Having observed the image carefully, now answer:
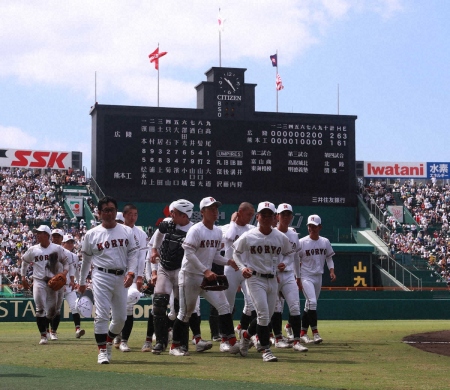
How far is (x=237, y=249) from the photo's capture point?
39.2 ft

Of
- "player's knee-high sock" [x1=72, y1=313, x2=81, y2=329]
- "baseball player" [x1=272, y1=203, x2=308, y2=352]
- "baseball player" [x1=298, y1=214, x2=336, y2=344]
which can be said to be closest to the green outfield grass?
"baseball player" [x1=272, y1=203, x2=308, y2=352]

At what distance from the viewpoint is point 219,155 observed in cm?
3925

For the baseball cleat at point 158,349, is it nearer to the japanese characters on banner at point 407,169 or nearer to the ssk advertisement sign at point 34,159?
the ssk advertisement sign at point 34,159

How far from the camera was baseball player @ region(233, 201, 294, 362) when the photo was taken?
39.0ft

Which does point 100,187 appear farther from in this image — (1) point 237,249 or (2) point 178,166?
(1) point 237,249

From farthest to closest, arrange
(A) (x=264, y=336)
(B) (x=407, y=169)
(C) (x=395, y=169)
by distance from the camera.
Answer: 1. (B) (x=407, y=169)
2. (C) (x=395, y=169)
3. (A) (x=264, y=336)

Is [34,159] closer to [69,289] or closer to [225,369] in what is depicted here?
[69,289]

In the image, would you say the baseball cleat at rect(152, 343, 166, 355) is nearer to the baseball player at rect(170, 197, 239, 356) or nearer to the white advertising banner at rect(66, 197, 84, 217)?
the baseball player at rect(170, 197, 239, 356)

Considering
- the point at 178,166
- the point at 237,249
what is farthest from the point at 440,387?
the point at 178,166

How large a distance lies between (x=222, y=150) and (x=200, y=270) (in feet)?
89.2

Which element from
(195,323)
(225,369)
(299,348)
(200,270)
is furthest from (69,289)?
(225,369)

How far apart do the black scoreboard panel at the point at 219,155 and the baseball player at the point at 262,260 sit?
1060 inches

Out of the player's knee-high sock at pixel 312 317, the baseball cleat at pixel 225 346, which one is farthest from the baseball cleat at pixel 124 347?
the player's knee-high sock at pixel 312 317

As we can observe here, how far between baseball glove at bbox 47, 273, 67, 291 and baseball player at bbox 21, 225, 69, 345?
13.3 inches
